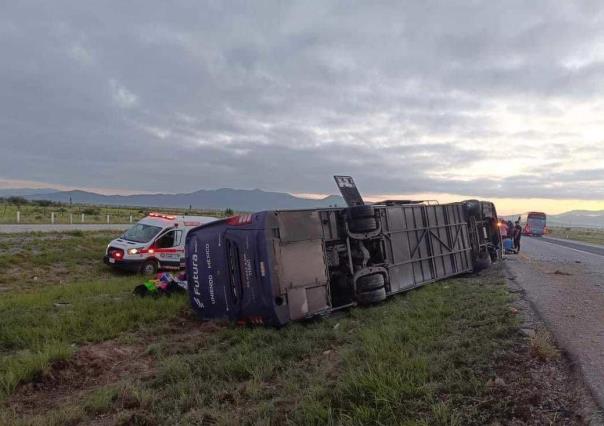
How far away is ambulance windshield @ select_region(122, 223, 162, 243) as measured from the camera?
1594 cm

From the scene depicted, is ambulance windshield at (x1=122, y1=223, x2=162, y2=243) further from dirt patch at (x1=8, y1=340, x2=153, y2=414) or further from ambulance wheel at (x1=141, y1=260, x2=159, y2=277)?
dirt patch at (x1=8, y1=340, x2=153, y2=414)

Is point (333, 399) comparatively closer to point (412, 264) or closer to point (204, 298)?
point (204, 298)

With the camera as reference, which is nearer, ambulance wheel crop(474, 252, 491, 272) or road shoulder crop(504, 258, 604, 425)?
road shoulder crop(504, 258, 604, 425)

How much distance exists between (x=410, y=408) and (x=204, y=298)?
5.21 m

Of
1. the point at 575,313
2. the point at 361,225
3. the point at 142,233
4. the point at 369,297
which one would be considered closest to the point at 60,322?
the point at 369,297

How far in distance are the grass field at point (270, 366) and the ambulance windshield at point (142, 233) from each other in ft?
23.0

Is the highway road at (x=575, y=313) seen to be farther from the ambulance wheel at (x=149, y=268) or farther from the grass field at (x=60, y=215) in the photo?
the grass field at (x=60, y=215)

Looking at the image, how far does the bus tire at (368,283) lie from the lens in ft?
26.6

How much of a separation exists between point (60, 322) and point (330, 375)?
5.36 meters

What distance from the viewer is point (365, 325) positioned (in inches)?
272

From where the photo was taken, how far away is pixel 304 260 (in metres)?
7.37

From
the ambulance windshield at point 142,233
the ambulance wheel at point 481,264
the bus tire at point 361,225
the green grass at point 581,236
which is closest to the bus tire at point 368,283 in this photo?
the bus tire at point 361,225

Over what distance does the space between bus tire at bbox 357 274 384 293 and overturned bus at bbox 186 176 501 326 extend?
0.02 meters

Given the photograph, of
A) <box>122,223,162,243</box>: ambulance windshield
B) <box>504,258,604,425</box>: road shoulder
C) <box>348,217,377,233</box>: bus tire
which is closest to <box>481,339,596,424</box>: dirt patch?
<box>504,258,604,425</box>: road shoulder
